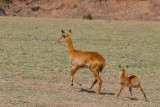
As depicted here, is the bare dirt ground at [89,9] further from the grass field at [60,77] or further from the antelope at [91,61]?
the antelope at [91,61]

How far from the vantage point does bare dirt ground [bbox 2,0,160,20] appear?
79.8 metres

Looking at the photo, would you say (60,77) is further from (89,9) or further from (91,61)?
(89,9)

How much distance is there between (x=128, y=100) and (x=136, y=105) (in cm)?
74

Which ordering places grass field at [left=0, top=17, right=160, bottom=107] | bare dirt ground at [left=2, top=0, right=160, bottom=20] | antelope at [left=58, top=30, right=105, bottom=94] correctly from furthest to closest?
bare dirt ground at [left=2, top=0, right=160, bottom=20], antelope at [left=58, top=30, right=105, bottom=94], grass field at [left=0, top=17, right=160, bottom=107]

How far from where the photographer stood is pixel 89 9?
81.5m

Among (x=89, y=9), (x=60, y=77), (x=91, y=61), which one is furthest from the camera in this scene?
(x=89, y=9)

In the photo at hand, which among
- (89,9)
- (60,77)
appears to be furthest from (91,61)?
(89,9)

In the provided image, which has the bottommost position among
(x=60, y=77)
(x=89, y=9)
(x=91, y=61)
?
(x=60, y=77)

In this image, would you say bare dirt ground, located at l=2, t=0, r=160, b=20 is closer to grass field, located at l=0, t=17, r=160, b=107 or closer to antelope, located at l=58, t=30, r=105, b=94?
grass field, located at l=0, t=17, r=160, b=107

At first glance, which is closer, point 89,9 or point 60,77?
point 60,77

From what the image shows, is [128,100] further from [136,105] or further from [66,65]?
[66,65]

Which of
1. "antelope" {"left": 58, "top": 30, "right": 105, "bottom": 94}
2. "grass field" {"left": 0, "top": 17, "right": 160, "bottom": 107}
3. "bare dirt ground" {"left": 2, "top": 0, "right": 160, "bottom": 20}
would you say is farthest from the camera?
"bare dirt ground" {"left": 2, "top": 0, "right": 160, "bottom": 20}

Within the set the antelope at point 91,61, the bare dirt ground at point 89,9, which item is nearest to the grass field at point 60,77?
the antelope at point 91,61

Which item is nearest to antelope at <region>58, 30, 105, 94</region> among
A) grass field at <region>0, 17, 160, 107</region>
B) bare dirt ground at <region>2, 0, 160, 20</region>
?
grass field at <region>0, 17, 160, 107</region>
